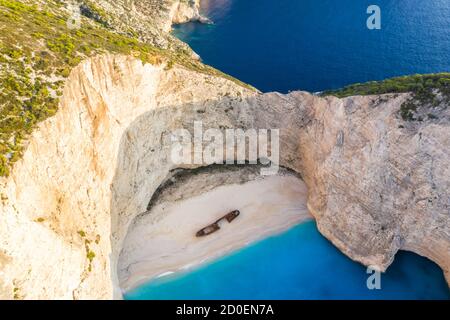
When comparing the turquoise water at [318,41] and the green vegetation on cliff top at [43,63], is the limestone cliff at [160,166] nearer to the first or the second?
the green vegetation on cliff top at [43,63]

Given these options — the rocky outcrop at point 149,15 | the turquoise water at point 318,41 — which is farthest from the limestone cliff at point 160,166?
the turquoise water at point 318,41

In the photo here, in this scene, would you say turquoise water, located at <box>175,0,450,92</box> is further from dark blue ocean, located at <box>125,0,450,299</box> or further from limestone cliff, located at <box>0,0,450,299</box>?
limestone cliff, located at <box>0,0,450,299</box>

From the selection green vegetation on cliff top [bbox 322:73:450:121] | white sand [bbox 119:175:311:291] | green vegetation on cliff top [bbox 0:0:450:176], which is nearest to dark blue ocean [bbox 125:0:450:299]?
white sand [bbox 119:175:311:291]

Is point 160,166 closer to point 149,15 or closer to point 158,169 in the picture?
point 158,169

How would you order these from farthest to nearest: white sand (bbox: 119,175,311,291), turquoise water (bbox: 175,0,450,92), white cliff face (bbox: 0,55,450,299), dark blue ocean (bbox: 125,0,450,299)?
turquoise water (bbox: 175,0,450,92)
white sand (bbox: 119,175,311,291)
dark blue ocean (bbox: 125,0,450,299)
white cliff face (bbox: 0,55,450,299)

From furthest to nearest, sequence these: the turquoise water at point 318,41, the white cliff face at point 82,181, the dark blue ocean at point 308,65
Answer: the turquoise water at point 318,41 < the dark blue ocean at point 308,65 < the white cliff face at point 82,181

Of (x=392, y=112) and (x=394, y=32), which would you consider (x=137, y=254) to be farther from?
(x=394, y=32)

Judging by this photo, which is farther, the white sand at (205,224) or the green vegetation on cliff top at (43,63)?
the white sand at (205,224)
